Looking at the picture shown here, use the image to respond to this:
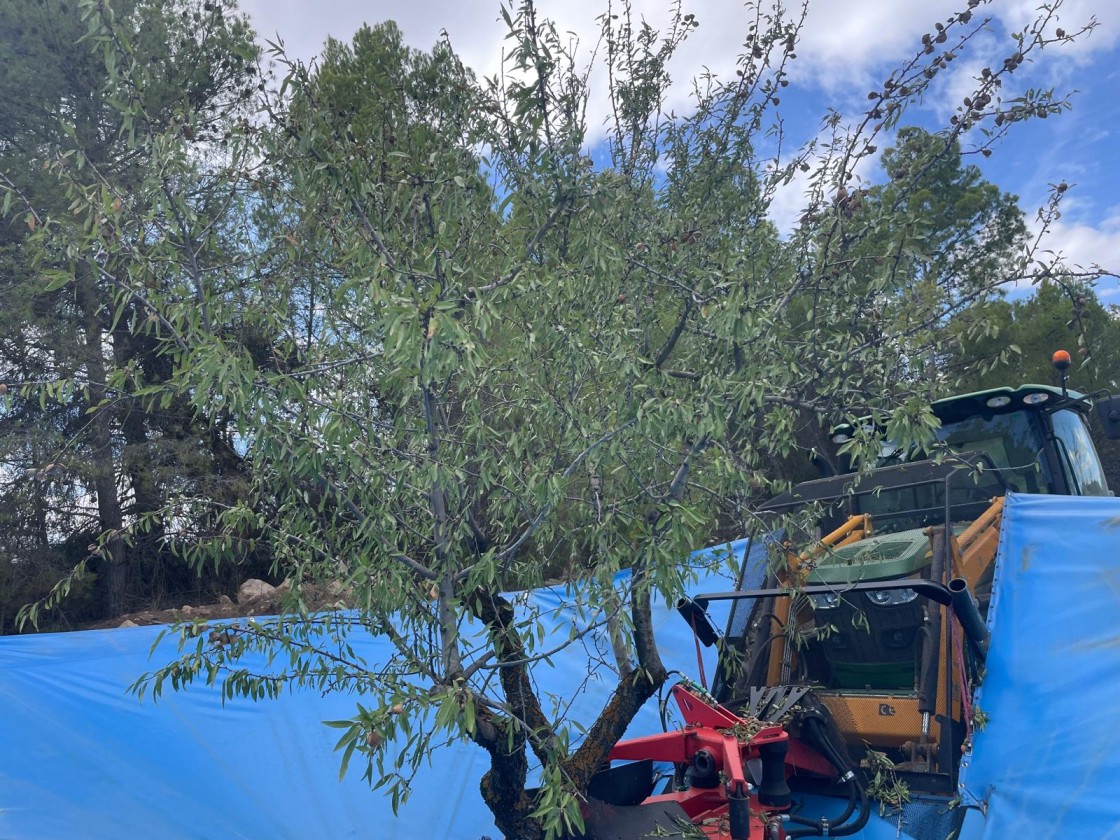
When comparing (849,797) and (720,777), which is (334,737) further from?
(849,797)

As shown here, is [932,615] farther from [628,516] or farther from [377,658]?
[377,658]

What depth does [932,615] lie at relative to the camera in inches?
159

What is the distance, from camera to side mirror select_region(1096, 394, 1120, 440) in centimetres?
475

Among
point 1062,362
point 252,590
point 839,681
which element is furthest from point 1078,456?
point 252,590

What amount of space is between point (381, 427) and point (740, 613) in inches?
92.5

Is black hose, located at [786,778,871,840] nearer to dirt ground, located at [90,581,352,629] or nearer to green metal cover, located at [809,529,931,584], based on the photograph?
green metal cover, located at [809,529,931,584]

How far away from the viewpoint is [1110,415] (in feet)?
15.6

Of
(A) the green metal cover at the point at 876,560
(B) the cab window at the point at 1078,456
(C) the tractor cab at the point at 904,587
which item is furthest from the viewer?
(B) the cab window at the point at 1078,456

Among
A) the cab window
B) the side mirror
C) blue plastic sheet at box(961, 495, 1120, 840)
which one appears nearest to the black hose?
blue plastic sheet at box(961, 495, 1120, 840)

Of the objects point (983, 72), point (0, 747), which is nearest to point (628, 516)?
point (983, 72)

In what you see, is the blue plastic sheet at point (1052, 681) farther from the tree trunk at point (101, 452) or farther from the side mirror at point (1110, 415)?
the tree trunk at point (101, 452)

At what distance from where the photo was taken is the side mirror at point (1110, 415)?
15.6 feet

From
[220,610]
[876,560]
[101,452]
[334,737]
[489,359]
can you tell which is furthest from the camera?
[220,610]

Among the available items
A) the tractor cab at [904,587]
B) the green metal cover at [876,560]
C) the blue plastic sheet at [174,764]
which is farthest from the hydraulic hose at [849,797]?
the blue plastic sheet at [174,764]
